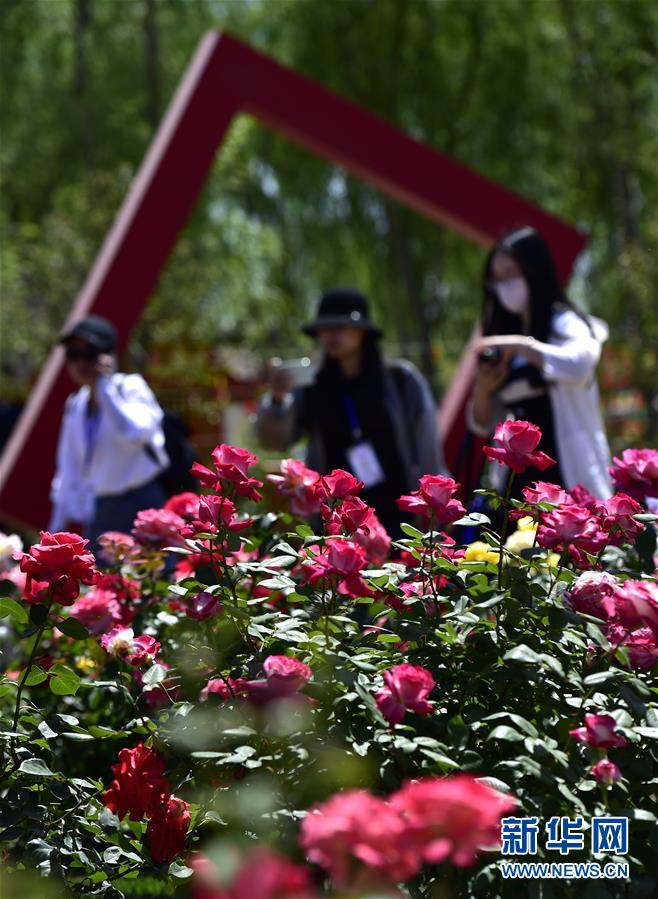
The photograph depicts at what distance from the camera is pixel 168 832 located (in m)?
1.58

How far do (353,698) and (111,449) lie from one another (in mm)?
3190

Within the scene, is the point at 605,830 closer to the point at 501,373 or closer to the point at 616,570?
the point at 616,570

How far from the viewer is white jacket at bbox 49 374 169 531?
4.49 metres

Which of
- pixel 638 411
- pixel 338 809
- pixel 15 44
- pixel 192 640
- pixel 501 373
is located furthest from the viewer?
pixel 15 44

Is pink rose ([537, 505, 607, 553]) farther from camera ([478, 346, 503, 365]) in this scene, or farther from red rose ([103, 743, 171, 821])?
camera ([478, 346, 503, 365])

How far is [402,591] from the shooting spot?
1762 mm

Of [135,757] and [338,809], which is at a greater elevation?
[338,809]

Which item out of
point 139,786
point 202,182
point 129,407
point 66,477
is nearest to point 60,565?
point 139,786

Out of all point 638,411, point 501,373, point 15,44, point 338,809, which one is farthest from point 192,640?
point 15,44

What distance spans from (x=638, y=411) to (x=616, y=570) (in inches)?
542

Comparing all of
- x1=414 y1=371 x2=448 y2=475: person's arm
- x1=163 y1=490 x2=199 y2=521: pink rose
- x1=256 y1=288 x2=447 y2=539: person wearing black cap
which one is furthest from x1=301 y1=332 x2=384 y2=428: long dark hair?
x1=163 y1=490 x2=199 y2=521: pink rose

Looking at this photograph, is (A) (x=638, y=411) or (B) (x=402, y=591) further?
(A) (x=638, y=411)

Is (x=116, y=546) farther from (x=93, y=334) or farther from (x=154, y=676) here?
(x=93, y=334)

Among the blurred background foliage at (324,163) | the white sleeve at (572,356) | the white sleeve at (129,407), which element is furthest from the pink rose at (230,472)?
the blurred background foliage at (324,163)
